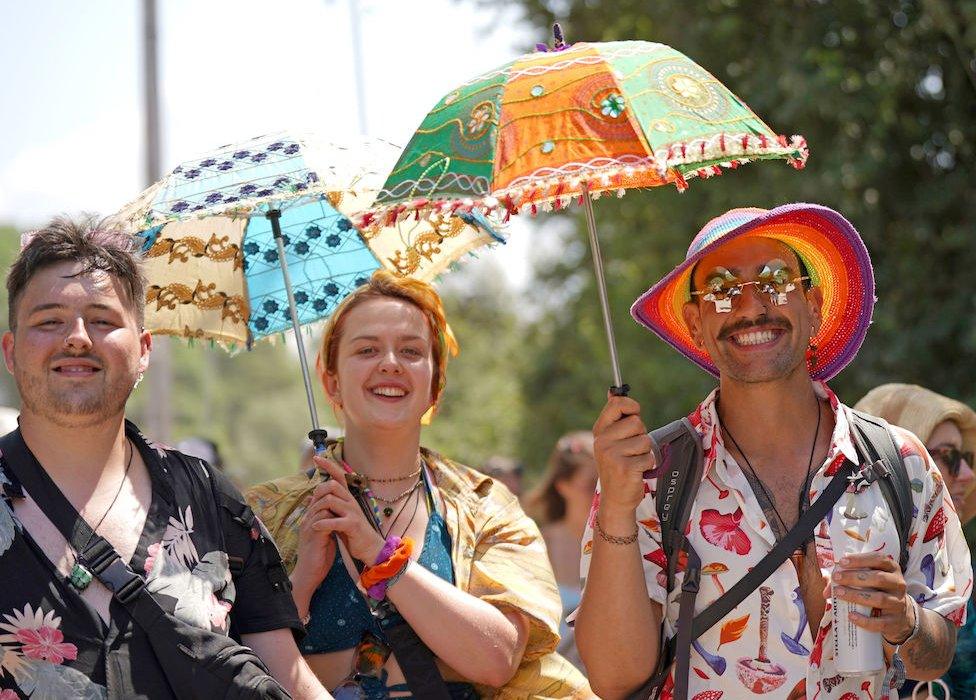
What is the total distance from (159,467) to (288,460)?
59.8 meters

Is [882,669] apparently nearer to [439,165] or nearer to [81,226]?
→ [439,165]

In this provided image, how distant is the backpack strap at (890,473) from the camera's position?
11.8 feet

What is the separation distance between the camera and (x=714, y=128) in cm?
328

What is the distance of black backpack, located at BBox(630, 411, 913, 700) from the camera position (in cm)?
354

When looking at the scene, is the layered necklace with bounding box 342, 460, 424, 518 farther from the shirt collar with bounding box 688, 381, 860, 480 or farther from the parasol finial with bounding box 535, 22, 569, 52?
the parasol finial with bounding box 535, 22, 569, 52

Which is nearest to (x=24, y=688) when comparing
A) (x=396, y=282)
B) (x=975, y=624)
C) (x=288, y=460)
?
(x=396, y=282)

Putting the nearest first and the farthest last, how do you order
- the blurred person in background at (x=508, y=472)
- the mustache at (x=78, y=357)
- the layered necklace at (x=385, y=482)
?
the mustache at (x=78, y=357) < the layered necklace at (x=385, y=482) < the blurred person in background at (x=508, y=472)

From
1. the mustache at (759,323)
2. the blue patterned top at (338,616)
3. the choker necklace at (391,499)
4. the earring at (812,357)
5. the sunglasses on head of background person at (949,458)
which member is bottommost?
the blue patterned top at (338,616)

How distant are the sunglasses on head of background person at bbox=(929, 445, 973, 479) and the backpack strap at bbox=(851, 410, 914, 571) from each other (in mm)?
1323

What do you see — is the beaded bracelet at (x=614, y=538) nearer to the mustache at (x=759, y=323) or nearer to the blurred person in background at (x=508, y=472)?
the mustache at (x=759, y=323)

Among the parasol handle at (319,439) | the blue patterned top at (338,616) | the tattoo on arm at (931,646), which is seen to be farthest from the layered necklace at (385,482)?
the tattoo on arm at (931,646)

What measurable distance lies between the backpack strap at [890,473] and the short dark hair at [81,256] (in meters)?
2.06

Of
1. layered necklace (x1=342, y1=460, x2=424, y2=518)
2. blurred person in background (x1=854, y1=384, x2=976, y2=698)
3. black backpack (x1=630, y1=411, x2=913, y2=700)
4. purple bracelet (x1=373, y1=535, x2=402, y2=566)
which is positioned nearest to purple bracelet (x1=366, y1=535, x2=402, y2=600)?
purple bracelet (x1=373, y1=535, x2=402, y2=566)

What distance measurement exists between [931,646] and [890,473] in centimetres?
48
